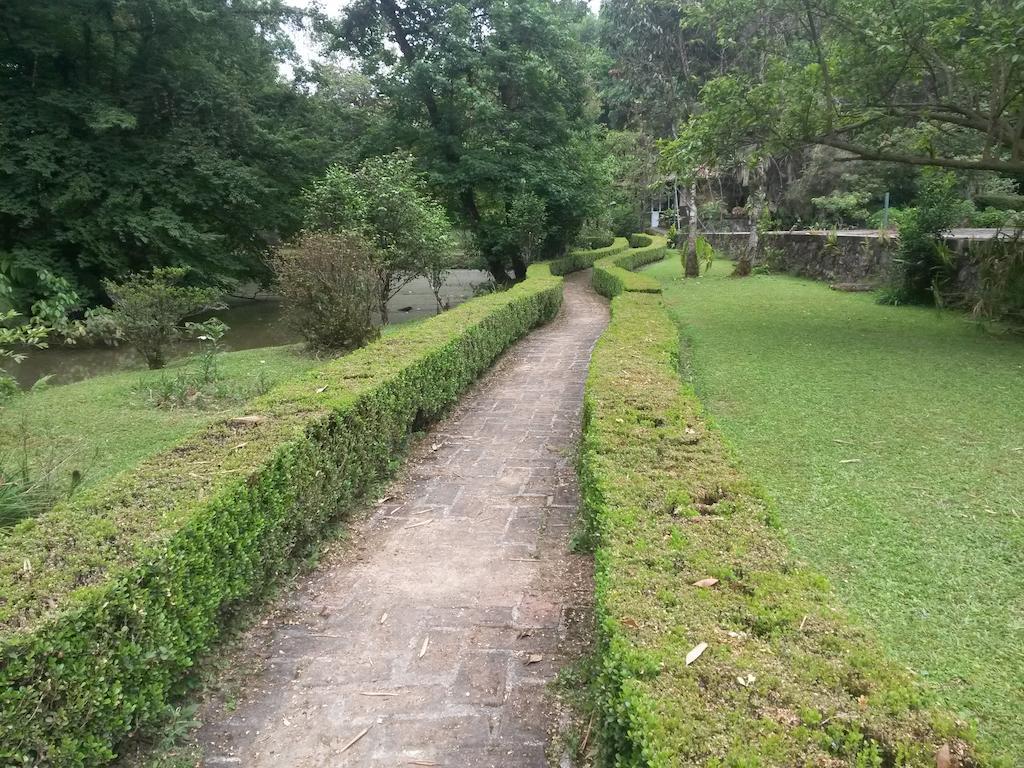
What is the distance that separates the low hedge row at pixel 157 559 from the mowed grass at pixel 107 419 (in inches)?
33.5

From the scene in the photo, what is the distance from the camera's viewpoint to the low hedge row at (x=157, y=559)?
82.7 inches

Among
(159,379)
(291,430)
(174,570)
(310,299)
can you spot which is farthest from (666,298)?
(174,570)

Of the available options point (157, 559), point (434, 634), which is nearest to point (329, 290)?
point (434, 634)

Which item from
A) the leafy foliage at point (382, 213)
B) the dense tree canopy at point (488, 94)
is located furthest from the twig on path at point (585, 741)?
the dense tree canopy at point (488, 94)

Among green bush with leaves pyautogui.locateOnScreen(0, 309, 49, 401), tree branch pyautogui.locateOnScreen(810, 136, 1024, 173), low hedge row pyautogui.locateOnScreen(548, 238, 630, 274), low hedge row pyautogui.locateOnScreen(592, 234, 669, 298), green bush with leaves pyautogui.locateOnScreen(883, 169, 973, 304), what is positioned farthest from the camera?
low hedge row pyautogui.locateOnScreen(548, 238, 630, 274)

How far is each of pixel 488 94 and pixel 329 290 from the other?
11.7 meters

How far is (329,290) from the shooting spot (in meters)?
9.71

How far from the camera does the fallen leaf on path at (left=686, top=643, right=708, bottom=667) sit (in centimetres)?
201

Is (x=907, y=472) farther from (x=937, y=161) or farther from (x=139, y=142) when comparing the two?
(x=139, y=142)

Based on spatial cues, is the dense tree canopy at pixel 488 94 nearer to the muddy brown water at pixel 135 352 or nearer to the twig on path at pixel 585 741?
the muddy brown water at pixel 135 352

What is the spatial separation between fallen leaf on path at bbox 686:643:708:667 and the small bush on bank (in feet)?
28.1

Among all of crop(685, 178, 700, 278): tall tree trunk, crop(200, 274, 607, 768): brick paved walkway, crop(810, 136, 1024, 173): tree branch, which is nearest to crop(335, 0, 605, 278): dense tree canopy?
crop(685, 178, 700, 278): tall tree trunk

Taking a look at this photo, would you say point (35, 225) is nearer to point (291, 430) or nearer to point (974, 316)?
point (291, 430)

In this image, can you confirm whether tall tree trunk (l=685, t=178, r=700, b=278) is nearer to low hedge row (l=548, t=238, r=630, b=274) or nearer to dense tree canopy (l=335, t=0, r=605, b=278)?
dense tree canopy (l=335, t=0, r=605, b=278)
